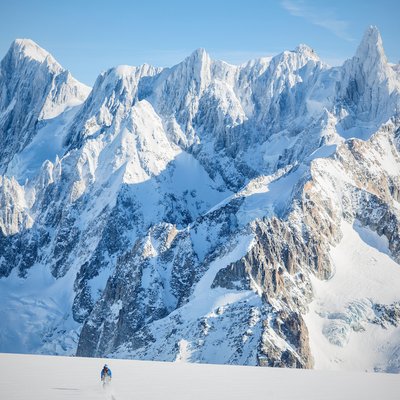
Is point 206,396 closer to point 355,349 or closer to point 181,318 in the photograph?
point 181,318

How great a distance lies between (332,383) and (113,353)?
132 meters

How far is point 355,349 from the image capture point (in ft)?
656

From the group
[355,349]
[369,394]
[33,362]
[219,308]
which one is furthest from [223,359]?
[369,394]

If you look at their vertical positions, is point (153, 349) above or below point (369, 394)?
below

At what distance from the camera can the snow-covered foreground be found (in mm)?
55406

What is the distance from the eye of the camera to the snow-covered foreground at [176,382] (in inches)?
2181

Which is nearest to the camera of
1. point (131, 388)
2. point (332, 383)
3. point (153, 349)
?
point (131, 388)

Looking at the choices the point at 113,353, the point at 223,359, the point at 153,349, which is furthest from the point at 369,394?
the point at 113,353

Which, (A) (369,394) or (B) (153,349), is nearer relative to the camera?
(A) (369,394)

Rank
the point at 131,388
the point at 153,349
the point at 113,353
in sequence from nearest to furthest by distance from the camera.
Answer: the point at 131,388, the point at 153,349, the point at 113,353

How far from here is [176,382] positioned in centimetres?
6278

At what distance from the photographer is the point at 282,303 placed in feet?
639

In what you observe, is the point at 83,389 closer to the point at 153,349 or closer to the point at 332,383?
the point at 332,383

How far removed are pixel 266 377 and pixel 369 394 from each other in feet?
39.7
